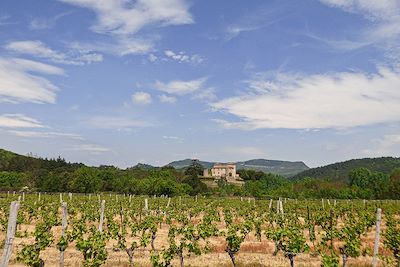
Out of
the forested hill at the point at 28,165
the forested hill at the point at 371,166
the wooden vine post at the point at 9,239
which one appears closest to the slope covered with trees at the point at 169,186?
the forested hill at the point at 28,165

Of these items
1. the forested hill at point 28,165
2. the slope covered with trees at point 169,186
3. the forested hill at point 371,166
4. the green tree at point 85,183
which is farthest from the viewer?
the forested hill at point 371,166

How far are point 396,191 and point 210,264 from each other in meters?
60.1

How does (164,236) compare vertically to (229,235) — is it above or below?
below

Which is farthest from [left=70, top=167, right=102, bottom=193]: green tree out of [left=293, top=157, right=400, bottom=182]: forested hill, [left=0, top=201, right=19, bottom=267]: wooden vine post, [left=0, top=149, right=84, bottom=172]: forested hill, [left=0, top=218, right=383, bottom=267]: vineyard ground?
[left=293, top=157, right=400, bottom=182]: forested hill

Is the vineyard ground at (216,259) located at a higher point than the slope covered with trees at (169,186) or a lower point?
lower

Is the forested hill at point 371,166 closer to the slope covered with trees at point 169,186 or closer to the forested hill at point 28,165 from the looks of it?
the slope covered with trees at point 169,186

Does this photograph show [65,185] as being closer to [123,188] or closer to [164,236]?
[123,188]

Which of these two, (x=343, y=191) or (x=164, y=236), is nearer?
(x=164, y=236)

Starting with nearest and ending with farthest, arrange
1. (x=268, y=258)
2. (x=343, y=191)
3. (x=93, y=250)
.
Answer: (x=93, y=250) < (x=268, y=258) < (x=343, y=191)

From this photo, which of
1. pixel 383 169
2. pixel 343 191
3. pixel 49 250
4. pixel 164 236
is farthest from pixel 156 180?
pixel 383 169

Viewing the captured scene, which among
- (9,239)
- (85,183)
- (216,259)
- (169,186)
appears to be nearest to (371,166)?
(169,186)

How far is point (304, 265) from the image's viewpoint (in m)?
13.1

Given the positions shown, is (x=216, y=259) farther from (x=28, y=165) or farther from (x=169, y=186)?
(x=28, y=165)

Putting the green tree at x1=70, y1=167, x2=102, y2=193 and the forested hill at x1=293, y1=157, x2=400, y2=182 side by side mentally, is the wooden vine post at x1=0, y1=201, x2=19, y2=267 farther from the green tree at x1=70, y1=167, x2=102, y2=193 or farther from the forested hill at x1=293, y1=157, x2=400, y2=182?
the forested hill at x1=293, y1=157, x2=400, y2=182
